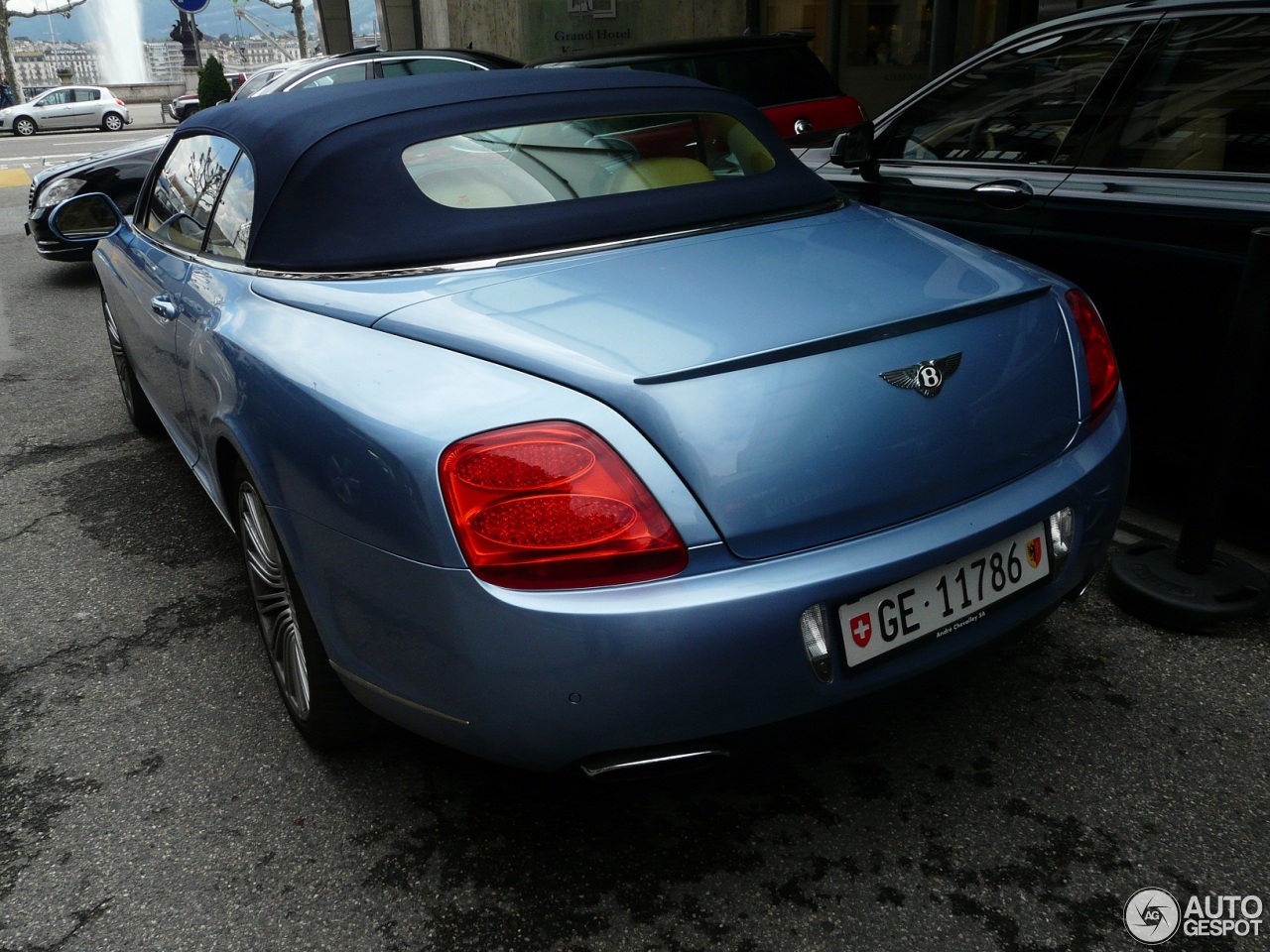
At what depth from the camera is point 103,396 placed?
17.7 ft

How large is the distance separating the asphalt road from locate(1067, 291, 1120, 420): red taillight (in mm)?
575

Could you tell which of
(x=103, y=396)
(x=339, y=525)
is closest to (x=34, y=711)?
(x=339, y=525)

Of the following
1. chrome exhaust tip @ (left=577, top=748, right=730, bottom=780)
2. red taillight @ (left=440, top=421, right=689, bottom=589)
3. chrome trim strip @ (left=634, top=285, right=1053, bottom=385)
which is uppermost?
chrome trim strip @ (left=634, top=285, right=1053, bottom=385)

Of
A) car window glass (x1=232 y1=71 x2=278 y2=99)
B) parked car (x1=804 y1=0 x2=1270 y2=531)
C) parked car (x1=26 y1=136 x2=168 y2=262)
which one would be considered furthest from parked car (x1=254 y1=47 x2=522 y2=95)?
parked car (x1=804 y1=0 x2=1270 y2=531)

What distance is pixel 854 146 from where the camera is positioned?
3.94m

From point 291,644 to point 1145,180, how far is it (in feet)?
8.74

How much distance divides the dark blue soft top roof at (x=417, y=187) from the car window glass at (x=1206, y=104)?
3.63 feet

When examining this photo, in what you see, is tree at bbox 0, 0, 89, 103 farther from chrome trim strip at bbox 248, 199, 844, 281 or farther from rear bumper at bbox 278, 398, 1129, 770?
rear bumper at bbox 278, 398, 1129, 770

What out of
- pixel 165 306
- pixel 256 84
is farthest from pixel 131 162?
pixel 165 306

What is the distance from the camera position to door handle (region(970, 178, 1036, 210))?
3.53 meters

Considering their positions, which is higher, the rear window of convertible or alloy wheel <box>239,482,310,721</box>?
the rear window of convertible

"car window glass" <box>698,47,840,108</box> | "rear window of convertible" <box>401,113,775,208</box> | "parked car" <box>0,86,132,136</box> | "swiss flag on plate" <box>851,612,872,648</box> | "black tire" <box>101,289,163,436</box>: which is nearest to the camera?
"swiss flag on plate" <box>851,612,872,648</box>

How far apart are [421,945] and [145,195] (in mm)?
2992

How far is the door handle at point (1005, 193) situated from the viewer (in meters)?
3.53
